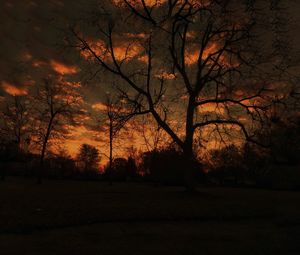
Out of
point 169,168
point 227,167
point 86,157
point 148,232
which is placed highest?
point 86,157

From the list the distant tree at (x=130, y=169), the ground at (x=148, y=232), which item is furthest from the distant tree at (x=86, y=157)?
the ground at (x=148, y=232)

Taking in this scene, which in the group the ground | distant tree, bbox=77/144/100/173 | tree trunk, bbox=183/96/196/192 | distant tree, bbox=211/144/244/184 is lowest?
the ground

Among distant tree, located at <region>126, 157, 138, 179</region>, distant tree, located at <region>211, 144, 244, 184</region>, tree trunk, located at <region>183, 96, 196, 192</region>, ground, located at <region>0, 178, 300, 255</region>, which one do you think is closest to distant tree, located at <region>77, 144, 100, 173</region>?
distant tree, located at <region>126, 157, 138, 179</region>

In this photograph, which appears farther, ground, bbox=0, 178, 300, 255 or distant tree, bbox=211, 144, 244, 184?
distant tree, bbox=211, 144, 244, 184

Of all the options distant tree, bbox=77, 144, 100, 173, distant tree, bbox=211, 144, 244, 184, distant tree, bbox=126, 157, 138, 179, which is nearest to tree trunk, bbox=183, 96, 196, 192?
distant tree, bbox=211, 144, 244, 184

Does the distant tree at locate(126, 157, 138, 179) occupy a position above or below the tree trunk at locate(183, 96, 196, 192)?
above

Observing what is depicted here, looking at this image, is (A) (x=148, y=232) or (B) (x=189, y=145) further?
(B) (x=189, y=145)

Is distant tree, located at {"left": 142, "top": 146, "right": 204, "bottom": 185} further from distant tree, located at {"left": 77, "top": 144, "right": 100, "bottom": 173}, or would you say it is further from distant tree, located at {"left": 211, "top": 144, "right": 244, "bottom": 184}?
distant tree, located at {"left": 77, "top": 144, "right": 100, "bottom": 173}

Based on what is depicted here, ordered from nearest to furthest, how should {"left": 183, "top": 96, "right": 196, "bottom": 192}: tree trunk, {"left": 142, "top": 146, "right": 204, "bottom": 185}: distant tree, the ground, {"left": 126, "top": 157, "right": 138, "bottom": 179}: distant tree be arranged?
the ground < {"left": 183, "top": 96, "right": 196, "bottom": 192}: tree trunk < {"left": 142, "top": 146, "right": 204, "bottom": 185}: distant tree < {"left": 126, "top": 157, "right": 138, "bottom": 179}: distant tree

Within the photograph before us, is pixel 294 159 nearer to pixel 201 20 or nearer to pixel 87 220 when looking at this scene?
pixel 201 20

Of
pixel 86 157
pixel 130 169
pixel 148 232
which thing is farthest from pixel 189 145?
pixel 86 157

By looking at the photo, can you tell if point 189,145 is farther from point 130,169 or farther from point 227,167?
point 130,169

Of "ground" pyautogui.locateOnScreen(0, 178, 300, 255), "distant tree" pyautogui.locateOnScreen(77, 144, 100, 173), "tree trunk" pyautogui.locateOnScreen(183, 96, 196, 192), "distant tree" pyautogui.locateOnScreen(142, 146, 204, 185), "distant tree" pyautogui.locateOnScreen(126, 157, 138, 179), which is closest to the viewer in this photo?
"ground" pyautogui.locateOnScreen(0, 178, 300, 255)

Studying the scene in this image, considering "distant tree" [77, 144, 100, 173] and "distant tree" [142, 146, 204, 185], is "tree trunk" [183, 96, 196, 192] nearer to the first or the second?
"distant tree" [142, 146, 204, 185]
